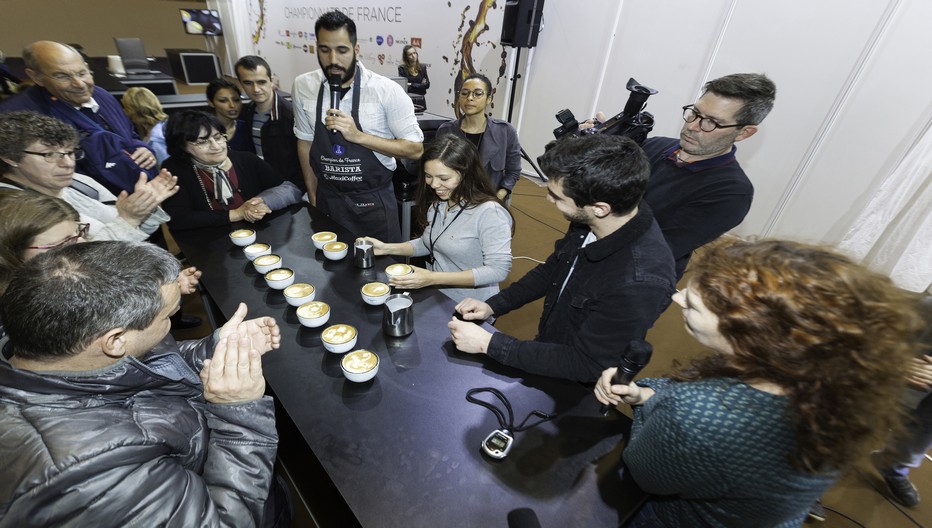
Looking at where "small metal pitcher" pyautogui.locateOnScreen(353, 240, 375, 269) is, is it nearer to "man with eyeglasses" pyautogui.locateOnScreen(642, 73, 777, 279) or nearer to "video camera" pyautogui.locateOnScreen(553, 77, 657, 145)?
"video camera" pyautogui.locateOnScreen(553, 77, 657, 145)

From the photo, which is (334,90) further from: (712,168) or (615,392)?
(615,392)

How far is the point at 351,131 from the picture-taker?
8.13 feet

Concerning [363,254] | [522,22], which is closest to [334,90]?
[363,254]

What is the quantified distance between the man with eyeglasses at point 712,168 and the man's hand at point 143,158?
3.51 metres

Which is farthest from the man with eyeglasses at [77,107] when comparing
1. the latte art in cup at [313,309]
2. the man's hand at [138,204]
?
the latte art in cup at [313,309]

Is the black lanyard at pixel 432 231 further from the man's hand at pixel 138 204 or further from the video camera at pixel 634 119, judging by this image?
the man's hand at pixel 138 204

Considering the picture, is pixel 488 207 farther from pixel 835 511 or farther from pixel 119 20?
pixel 119 20

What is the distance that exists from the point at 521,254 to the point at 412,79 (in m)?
3.41

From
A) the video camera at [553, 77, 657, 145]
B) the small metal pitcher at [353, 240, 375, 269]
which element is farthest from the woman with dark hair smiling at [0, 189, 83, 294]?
the video camera at [553, 77, 657, 145]

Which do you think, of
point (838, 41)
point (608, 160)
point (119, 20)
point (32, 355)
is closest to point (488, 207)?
point (608, 160)

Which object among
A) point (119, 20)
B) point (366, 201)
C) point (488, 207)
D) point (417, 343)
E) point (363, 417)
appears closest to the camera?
point (363, 417)

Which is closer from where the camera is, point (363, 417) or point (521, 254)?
point (363, 417)

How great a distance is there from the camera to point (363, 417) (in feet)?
3.76

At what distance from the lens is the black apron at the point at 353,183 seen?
262 cm
